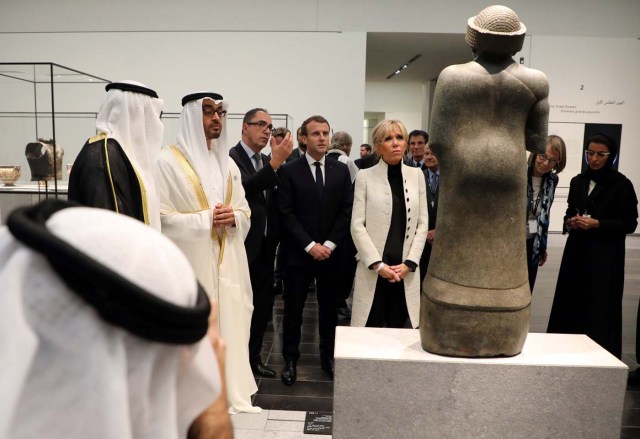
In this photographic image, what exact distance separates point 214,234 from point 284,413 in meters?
1.22

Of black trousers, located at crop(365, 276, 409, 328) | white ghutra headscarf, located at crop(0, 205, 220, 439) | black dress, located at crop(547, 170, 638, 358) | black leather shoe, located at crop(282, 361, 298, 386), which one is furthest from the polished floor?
white ghutra headscarf, located at crop(0, 205, 220, 439)

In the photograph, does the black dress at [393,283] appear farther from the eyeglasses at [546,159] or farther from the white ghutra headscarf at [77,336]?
the white ghutra headscarf at [77,336]

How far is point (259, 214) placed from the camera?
4.00 metres

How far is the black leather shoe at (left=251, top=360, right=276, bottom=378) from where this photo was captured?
13.6ft

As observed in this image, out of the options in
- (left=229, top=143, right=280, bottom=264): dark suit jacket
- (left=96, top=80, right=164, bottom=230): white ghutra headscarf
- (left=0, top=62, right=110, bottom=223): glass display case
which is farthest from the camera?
(left=229, top=143, right=280, bottom=264): dark suit jacket

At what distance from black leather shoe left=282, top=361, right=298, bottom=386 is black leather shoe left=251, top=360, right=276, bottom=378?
15 cm

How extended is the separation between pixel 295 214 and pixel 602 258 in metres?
2.31

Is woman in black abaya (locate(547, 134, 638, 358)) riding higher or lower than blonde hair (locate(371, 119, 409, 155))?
lower

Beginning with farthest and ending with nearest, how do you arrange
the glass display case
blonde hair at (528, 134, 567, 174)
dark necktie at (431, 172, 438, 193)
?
dark necktie at (431, 172, 438, 193), blonde hair at (528, 134, 567, 174), the glass display case

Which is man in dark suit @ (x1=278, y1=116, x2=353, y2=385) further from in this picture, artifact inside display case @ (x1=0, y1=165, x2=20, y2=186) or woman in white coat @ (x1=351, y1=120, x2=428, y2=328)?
artifact inside display case @ (x1=0, y1=165, x2=20, y2=186)

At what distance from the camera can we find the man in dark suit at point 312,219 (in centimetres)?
392

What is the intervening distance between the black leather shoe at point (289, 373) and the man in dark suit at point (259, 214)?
171 millimetres

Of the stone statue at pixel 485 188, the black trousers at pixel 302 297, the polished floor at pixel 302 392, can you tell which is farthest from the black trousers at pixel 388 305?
the stone statue at pixel 485 188

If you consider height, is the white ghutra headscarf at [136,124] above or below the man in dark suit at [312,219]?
above
